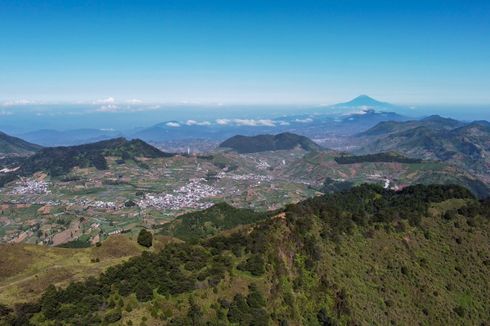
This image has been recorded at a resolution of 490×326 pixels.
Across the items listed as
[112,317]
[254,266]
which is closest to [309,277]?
[254,266]

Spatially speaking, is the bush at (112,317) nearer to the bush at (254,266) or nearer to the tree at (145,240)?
the bush at (254,266)

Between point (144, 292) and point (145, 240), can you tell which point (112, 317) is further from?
point (145, 240)

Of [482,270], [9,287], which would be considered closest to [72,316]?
[9,287]

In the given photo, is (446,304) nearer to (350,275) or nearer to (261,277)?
(350,275)

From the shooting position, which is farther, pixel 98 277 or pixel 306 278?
pixel 306 278

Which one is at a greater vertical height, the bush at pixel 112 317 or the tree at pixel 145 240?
the bush at pixel 112 317

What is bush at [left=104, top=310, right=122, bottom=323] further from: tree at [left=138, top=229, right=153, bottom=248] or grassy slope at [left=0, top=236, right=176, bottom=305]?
tree at [left=138, top=229, right=153, bottom=248]

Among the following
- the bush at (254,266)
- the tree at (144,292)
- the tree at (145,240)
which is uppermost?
the tree at (144,292)

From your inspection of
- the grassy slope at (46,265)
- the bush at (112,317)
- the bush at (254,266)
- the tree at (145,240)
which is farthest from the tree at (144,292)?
the tree at (145,240)
